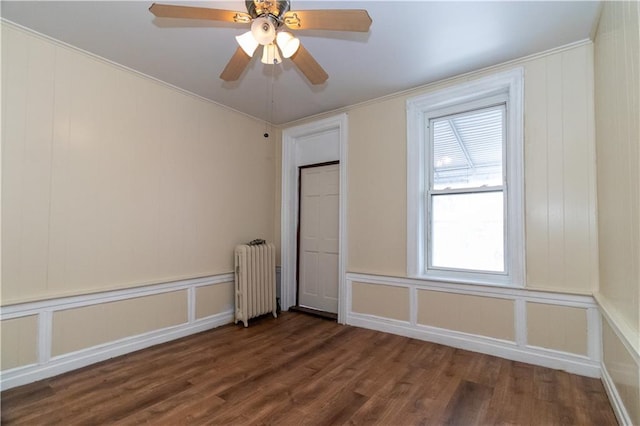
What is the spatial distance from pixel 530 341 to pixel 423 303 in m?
0.96

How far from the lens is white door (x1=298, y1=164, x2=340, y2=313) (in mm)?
4172

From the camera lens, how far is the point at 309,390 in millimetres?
2236

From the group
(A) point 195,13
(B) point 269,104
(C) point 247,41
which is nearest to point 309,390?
(C) point 247,41

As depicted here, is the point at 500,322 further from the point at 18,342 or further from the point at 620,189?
the point at 18,342

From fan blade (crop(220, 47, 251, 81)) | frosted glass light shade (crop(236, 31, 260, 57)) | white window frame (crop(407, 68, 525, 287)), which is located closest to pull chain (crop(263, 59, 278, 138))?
fan blade (crop(220, 47, 251, 81))

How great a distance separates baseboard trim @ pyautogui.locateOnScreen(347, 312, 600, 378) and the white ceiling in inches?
102

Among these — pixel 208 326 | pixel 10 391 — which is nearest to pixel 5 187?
pixel 10 391

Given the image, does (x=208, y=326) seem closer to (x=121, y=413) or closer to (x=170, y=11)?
(x=121, y=413)

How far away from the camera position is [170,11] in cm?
163

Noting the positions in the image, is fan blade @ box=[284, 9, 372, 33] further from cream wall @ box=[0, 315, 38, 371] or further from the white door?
cream wall @ box=[0, 315, 38, 371]

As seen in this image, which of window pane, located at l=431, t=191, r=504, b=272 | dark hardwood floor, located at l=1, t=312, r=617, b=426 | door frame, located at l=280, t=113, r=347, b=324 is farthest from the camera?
door frame, located at l=280, t=113, r=347, b=324

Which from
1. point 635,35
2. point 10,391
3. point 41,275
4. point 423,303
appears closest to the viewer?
point 635,35

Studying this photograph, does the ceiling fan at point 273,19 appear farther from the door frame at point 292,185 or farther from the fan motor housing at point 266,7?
the door frame at point 292,185

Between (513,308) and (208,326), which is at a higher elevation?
(513,308)
